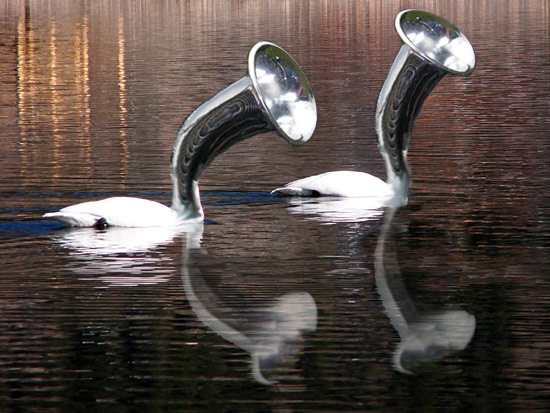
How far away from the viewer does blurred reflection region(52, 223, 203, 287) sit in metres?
14.0

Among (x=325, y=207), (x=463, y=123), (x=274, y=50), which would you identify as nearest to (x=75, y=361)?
(x=274, y=50)

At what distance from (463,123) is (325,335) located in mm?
17822

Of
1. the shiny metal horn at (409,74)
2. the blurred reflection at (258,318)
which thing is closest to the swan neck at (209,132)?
the blurred reflection at (258,318)

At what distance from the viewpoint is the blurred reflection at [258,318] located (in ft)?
35.8

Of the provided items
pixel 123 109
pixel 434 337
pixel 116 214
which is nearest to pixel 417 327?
pixel 434 337

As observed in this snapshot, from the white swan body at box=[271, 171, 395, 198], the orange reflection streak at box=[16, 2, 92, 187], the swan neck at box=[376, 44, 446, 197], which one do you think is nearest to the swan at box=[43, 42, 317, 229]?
the white swan body at box=[271, 171, 395, 198]

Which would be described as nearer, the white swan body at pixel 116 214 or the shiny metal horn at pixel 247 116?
the shiny metal horn at pixel 247 116

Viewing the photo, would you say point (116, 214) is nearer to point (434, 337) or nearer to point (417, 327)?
point (417, 327)

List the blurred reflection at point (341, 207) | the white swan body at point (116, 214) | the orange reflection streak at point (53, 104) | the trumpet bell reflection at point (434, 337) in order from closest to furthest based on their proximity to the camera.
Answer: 1. the trumpet bell reflection at point (434, 337)
2. the white swan body at point (116, 214)
3. the blurred reflection at point (341, 207)
4. the orange reflection streak at point (53, 104)

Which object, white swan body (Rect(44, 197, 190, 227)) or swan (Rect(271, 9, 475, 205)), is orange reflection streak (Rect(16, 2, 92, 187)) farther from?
swan (Rect(271, 9, 475, 205))

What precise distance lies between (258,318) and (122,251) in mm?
3713

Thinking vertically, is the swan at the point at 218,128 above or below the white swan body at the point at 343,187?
above

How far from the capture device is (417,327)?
11789 mm

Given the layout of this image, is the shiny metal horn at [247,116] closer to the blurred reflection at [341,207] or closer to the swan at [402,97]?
the blurred reflection at [341,207]
